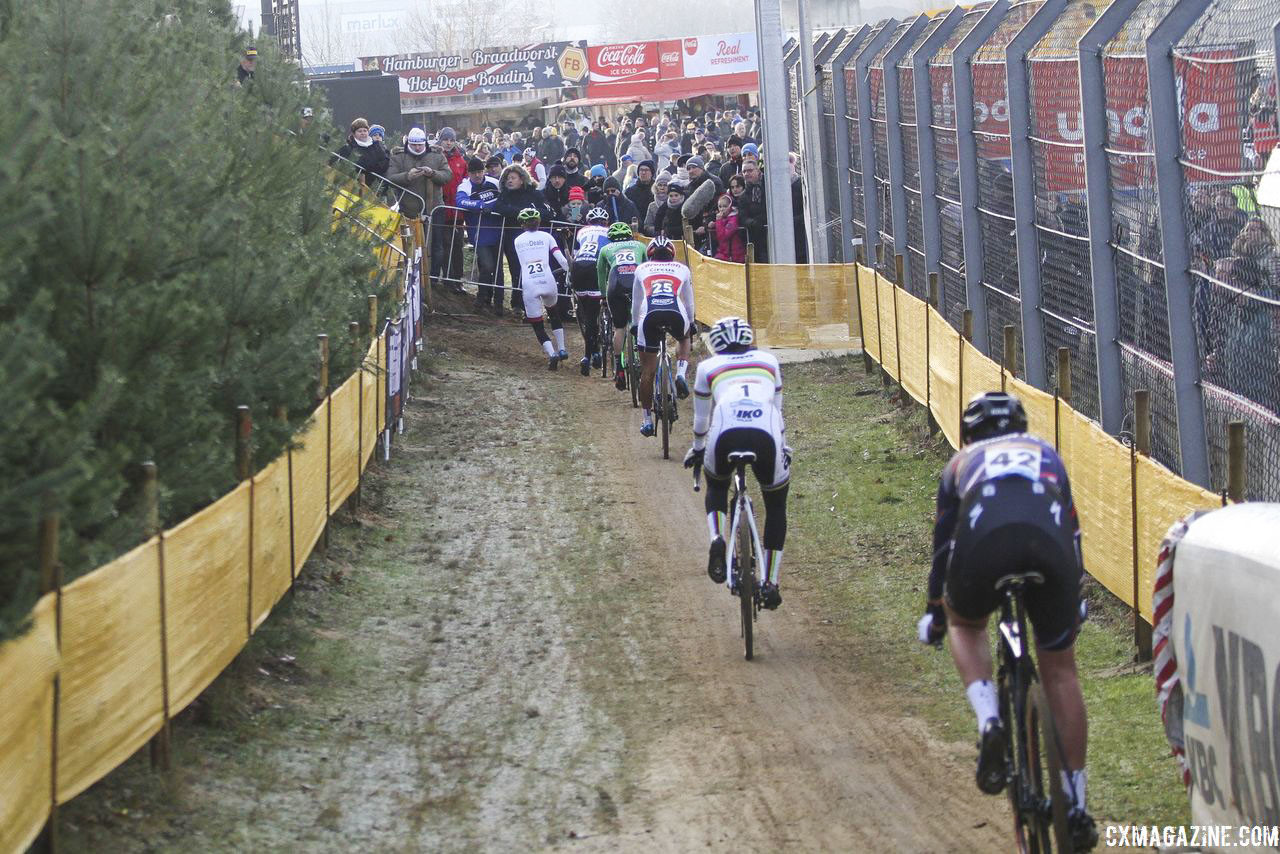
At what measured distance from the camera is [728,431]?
31.6 feet

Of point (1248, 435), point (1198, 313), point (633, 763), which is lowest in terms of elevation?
point (633, 763)

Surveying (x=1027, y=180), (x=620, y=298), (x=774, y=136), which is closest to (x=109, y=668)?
(x=1027, y=180)

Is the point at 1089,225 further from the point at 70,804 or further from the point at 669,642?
the point at 70,804

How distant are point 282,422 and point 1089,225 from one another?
566 centimetres

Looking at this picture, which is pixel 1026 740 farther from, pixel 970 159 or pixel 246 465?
pixel 970 159

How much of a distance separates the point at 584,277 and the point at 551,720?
11256 mm

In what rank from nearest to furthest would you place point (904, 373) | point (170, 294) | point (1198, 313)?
1. point (170, 294)
2. point (1198, 313)
3. point (904, 373)

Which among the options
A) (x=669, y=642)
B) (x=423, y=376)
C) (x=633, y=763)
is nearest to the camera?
(x=633, y=763)

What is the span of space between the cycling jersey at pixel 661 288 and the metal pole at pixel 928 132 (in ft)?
8.81

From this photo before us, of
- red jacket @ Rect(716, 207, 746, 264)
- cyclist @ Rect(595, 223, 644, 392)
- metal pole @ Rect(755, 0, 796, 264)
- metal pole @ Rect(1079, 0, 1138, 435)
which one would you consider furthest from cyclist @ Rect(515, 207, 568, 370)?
metal pole @ Rect(1079, 0, 1138, 435)

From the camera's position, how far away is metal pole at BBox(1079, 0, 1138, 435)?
11094mm

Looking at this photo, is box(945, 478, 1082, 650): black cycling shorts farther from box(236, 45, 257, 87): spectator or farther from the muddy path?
box(236, 45, 257, 87): spectator

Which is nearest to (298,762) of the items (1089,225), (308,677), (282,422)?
(308,677)

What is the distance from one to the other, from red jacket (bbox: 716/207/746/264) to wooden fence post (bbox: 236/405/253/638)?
47.0 ft
